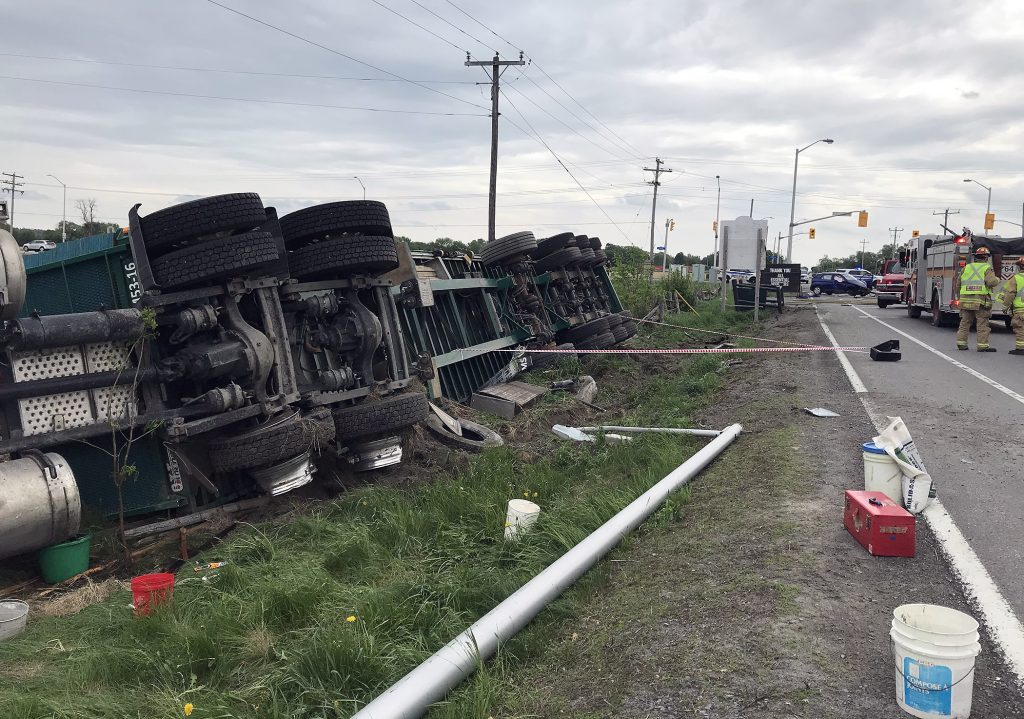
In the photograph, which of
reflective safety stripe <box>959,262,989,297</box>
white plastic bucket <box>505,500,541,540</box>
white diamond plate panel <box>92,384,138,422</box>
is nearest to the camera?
white plastic bucket <box>505,500,541,540</box>

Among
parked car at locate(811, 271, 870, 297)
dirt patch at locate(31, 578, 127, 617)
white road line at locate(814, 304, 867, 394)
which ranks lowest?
parked car at locate(811, 271, 870, 297)

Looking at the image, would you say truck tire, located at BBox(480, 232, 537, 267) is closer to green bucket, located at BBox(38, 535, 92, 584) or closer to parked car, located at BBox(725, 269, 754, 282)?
green bucket, located at BBox(38, 535, 92, 584)

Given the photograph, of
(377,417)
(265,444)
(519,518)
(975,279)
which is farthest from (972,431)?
(975,279)

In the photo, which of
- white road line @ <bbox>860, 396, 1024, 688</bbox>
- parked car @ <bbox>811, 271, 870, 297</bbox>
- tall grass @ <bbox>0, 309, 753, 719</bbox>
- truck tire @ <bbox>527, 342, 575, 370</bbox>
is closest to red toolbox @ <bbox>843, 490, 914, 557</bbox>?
white road line @ <bbox>860, 396, 1024, 688</bbox>

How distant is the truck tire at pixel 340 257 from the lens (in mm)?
7027

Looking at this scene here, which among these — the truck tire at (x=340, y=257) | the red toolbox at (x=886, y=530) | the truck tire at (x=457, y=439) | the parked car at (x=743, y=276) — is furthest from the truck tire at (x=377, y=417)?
the parked car at (x=743, y=276)

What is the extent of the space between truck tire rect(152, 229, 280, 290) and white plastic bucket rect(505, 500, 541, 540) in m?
2.90

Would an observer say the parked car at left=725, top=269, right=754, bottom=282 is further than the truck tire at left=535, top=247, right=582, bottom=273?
Yes

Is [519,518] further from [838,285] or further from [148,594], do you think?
[838,285]

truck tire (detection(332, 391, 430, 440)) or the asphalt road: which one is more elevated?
truck tire (detection(332, 391, 430, 440))

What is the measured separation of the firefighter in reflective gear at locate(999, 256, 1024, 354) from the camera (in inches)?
513

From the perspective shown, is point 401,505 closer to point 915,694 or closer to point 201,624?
point 201,624

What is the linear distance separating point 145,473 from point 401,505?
201cm

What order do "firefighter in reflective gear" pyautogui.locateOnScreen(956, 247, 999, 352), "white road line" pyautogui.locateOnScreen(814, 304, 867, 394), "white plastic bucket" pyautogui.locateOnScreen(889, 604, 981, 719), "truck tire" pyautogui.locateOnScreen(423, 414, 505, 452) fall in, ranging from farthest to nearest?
"firefighter in reflective gear" pyautogui.locateOnScreen(956, 247, 999, 352), "white road line" pyautogui.locateOnScreen(814, 304, 867, 394), "truck tire" pyautogui.locateOnScreen(423, 414, 505, 452), "white plastic bucket" pyautogui.locateOnScreen(889, 604, 981, 719)
